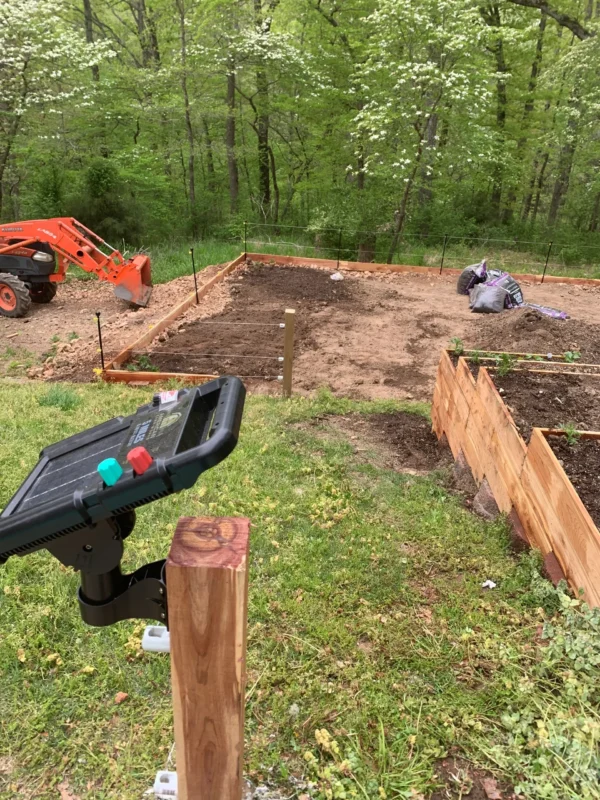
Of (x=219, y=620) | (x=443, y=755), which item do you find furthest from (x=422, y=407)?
(x=219, y=620)

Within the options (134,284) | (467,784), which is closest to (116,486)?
(467,784)

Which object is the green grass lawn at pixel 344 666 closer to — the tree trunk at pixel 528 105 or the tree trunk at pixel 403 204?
the tree trunk at pixel 403 204

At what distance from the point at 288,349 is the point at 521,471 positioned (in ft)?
9.64

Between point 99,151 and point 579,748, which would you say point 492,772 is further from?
point 99,151

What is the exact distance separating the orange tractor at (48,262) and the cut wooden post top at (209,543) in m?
8.80

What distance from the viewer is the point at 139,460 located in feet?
3.50

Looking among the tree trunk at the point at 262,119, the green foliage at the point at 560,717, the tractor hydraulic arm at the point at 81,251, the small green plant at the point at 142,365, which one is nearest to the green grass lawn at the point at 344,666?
the green foliage at the point at 560,717

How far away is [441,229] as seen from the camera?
1847cm

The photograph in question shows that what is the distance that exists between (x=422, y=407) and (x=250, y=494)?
299 centimetres

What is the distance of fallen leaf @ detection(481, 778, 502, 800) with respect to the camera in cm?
192

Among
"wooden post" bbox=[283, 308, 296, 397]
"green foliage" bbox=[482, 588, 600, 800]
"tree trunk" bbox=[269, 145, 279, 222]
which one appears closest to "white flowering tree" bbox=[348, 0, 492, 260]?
"tree trunk" bbox=[269, 145, 279, 222]

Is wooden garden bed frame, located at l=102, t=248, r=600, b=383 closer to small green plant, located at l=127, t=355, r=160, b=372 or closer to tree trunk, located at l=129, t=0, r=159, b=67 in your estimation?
small green plant, located at l=127, t=355, r=160, b=372

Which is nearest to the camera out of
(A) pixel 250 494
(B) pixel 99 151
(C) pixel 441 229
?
(A) pixel 250 494

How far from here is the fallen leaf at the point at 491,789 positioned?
1.92 m
